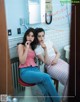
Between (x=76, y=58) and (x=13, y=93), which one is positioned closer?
(x=76, y=58)

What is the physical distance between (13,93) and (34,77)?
16cm

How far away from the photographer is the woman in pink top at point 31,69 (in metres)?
0.89

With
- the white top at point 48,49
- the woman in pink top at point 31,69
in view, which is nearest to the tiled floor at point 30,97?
the woman in pink top at point 31,69

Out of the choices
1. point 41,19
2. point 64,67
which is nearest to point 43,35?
point 41,19

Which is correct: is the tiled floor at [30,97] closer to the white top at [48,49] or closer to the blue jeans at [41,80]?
the blue jeans at [41,80]

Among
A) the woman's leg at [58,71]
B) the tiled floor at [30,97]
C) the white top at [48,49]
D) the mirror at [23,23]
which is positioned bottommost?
the tiled floor at [30,97]

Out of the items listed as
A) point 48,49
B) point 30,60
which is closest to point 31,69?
point 30,60

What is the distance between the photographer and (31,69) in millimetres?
938

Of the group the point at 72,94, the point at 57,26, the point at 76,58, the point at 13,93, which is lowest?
the point at 13,93

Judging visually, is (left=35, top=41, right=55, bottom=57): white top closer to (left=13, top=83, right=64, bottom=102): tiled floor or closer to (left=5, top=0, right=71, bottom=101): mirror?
(left=5, top=0, right=71, bottom=101): mirror

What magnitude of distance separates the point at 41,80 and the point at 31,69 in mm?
89

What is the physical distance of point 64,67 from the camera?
0.79 meters

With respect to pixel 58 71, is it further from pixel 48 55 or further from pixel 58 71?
pixel 48 55

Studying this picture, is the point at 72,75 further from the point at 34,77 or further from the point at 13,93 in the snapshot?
the point at 13,93
